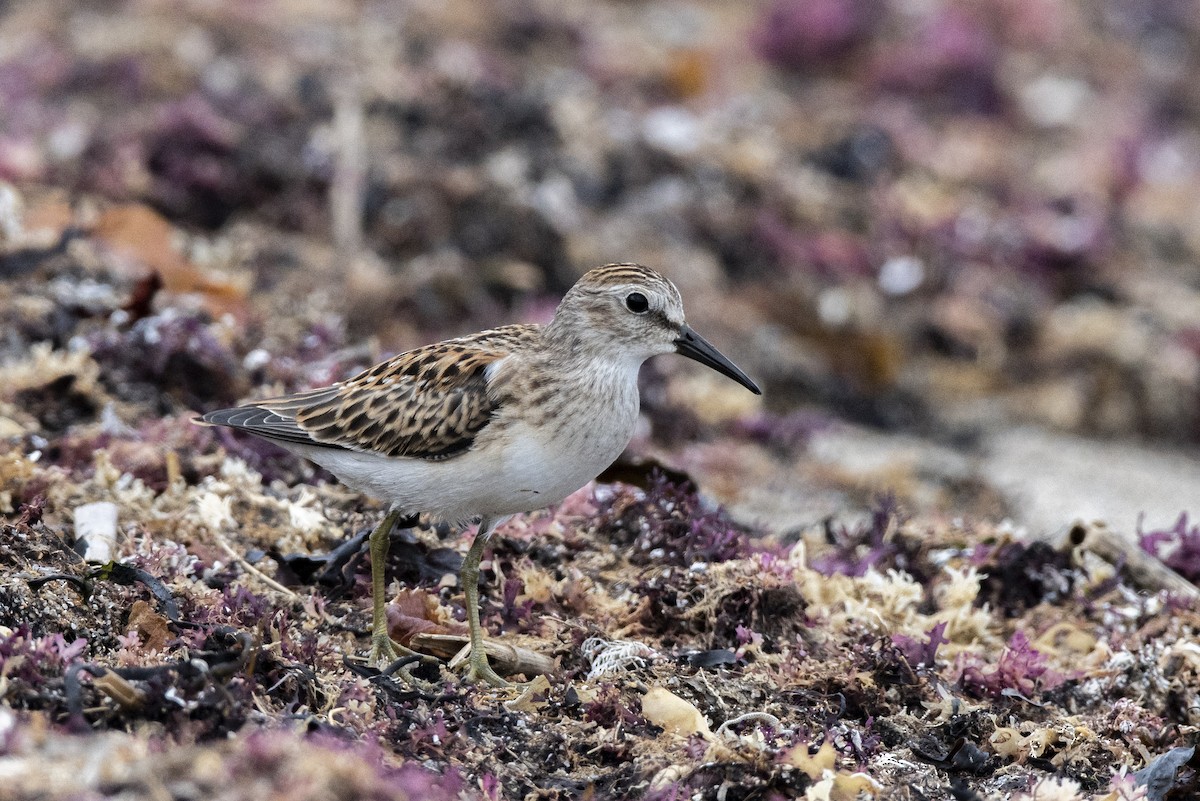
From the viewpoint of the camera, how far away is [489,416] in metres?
5.24

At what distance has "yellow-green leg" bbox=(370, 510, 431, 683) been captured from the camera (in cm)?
522

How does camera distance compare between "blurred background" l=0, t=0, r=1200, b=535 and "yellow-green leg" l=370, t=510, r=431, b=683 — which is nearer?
"yellow-green leg" l=370, t=510, r=431, b=683

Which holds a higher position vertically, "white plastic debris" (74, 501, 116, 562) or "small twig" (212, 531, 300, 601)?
"small twig" (212, 531, 300, 601)

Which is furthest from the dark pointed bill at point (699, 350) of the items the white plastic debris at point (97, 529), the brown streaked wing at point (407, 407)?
the white plastic debris at point (97, 529)

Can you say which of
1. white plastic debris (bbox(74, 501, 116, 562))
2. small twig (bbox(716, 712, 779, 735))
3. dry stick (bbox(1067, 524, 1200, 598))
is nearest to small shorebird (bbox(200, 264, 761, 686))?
white plastic debris (bbox(74, 501, 116, 562))

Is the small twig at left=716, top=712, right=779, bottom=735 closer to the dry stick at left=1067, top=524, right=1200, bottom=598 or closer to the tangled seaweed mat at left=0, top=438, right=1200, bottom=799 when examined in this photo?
the tangled seaweed mat at left=0, top=438, right=1200, bottom=799

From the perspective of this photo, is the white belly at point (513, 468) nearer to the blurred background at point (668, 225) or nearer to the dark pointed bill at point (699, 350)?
the dark pointed bill at point (699, 350)

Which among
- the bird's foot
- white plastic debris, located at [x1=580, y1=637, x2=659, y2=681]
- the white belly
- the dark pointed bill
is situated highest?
the dark pointed bill

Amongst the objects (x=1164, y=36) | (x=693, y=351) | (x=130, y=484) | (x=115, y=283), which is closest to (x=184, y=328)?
(x=115, y=283)

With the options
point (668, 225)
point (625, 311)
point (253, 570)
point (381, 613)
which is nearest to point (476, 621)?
point (381, 613)

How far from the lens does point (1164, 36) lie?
50.3 feet

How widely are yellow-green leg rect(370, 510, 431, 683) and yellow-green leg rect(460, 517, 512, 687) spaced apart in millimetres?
201

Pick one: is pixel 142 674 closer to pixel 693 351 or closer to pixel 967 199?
pixel 693 351

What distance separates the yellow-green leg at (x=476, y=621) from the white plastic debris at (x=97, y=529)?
136 cm
